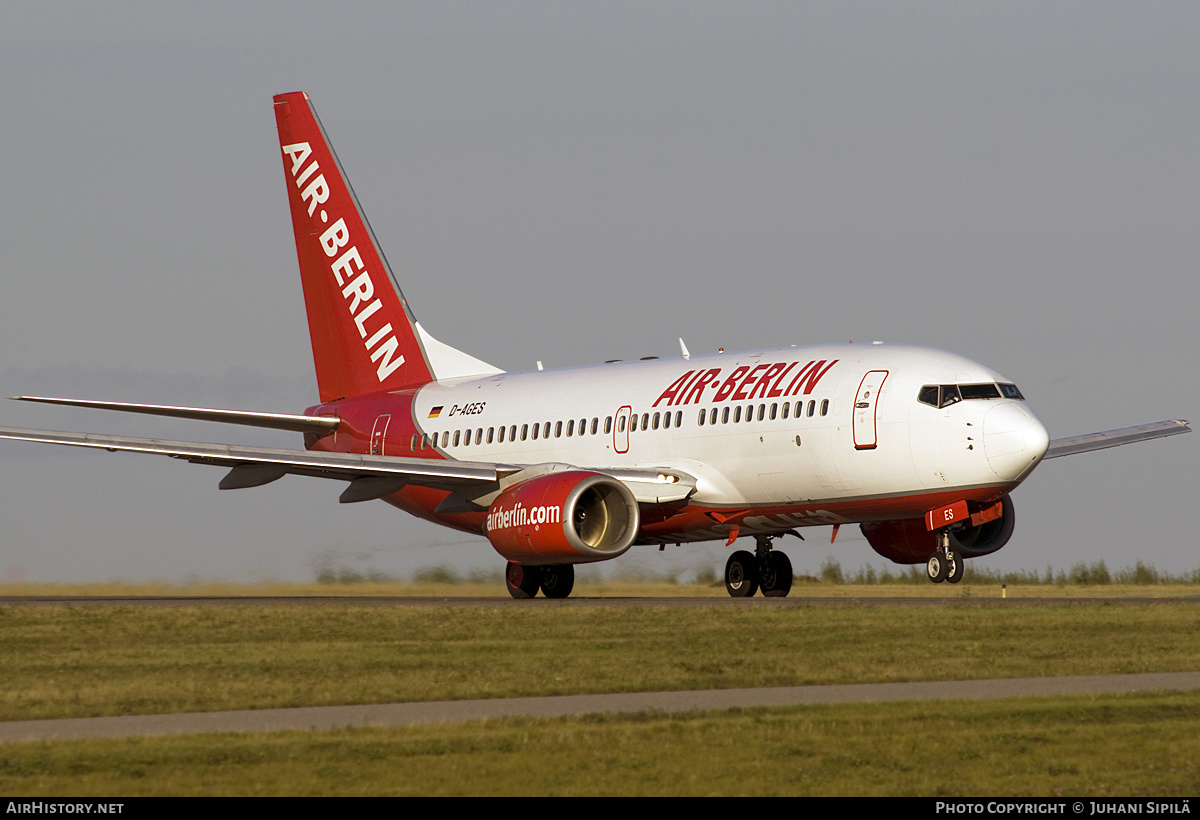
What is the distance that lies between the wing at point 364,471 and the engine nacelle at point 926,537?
3.88m

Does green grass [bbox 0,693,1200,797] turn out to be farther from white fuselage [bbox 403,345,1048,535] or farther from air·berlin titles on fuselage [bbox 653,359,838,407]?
air·berlin titles on fuselage [bbox 653,359,838,407]

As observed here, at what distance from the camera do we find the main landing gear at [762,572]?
3153 centimetres

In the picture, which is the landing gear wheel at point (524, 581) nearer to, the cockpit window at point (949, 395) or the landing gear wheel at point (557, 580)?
the landing gear wheel at point (557, 580)

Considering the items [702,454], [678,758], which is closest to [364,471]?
[702,454]

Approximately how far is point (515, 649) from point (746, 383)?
1176 cm

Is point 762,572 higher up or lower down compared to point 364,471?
lower down

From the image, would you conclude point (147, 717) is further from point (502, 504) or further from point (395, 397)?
point (395, 397)

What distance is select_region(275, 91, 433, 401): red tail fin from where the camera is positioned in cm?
3784

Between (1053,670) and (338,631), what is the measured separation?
9.06 meters

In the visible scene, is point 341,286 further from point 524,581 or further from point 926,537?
point 926,537

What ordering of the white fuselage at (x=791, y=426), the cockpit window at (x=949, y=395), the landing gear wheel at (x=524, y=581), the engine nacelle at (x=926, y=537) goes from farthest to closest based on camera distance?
the landing gear wheel at (x=524, y=581) < the engine nacelle at (x=926, y=537) < the cockpit window at (x=949, y=395) < the white fuselage at (x=791, y=426)

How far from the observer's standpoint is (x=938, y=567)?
2767 cm

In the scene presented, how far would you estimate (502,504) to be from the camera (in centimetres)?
2864

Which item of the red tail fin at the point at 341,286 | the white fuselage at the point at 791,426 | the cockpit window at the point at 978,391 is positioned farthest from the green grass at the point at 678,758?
the red tail fin at the point at 341,286
